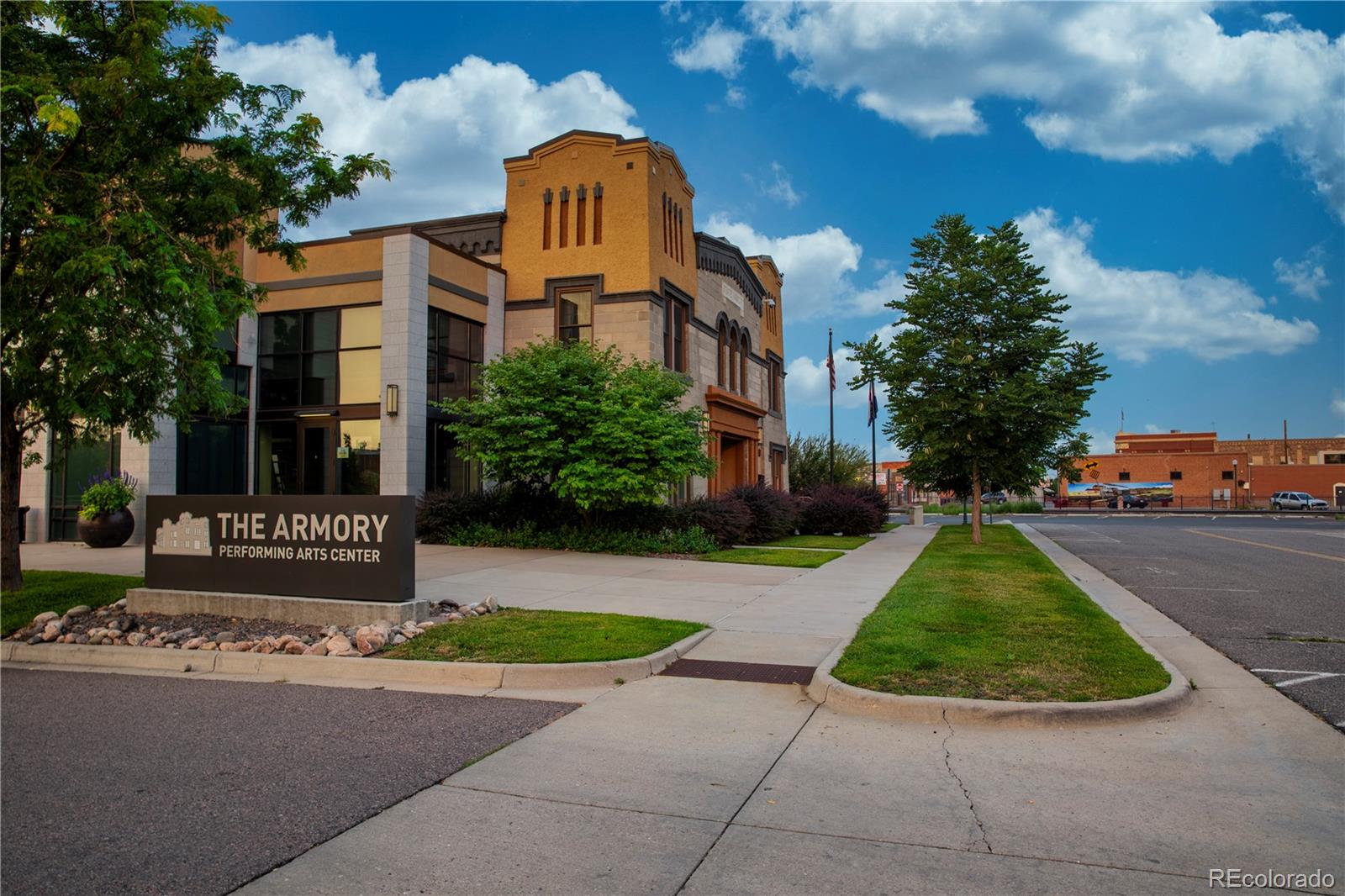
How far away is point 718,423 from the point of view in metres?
28.3

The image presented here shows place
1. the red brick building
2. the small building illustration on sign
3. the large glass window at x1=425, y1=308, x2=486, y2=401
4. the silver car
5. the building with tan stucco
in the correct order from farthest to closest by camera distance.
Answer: the red brick building < the silver car < the large glass window at x1=425, y1=308, x2=486, y2=401 < the building with tan stucco < the small building illustration on sign

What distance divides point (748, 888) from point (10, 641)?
9120 millimetres

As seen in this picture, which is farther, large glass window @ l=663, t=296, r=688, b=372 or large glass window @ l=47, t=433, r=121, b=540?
large glass window @ l=663, t=296, r=688, b=372

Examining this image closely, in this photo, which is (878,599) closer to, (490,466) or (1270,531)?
(490,466)

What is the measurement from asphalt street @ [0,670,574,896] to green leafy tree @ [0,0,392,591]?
3.63 m

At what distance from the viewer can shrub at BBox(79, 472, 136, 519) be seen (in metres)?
17.9

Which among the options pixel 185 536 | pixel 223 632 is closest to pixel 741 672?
pixel 223 632

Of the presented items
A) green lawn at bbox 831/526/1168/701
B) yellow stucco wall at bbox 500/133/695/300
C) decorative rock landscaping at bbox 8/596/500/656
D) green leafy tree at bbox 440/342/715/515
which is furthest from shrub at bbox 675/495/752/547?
decorative rock landscaping at bbox 8/596/500/656

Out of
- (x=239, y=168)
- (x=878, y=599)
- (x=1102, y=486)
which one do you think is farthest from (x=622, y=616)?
(x=1102, y=486)

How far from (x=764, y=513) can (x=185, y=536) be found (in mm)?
14610

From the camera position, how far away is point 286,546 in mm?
9891

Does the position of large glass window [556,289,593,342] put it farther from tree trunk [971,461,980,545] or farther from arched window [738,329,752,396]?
tree trunk [971,461,980,545]

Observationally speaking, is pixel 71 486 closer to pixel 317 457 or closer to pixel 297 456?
pixel 297 456

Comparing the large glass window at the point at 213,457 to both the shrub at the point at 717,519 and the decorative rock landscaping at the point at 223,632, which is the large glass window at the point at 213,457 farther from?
the shrub at the point at 717,519
